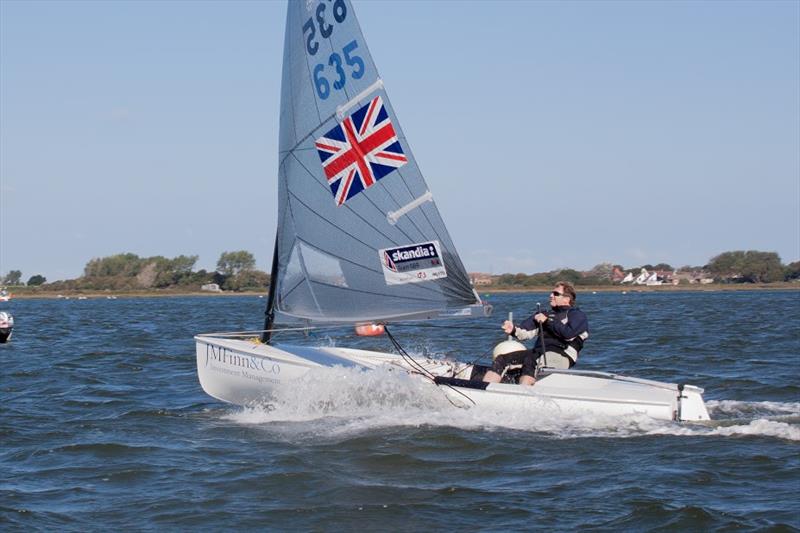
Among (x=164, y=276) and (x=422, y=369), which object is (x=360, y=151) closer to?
(x=422, y=369)

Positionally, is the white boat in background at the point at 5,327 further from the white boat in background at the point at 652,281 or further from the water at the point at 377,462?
the white boat in background at the point at 652,281

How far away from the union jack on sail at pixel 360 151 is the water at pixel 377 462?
213cm

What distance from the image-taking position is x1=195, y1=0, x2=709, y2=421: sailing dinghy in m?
10.5

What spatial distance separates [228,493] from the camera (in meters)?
7.95

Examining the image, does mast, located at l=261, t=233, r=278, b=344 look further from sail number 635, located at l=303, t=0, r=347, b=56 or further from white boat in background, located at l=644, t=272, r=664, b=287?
white boat in background, located at l=644, t=272, r=664, b=287

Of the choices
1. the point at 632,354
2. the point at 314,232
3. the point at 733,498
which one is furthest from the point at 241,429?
the point at 632,354

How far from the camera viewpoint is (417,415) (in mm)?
10680

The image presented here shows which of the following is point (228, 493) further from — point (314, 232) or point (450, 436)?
point (314, 232)

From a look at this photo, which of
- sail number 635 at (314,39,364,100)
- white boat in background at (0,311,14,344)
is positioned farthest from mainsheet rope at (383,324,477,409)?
white boat in background at (0,311,14,344)

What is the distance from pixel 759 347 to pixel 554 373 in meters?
10.5

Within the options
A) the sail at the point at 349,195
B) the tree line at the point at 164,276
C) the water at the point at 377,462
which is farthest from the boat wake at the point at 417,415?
the tree line at the point at 164,276

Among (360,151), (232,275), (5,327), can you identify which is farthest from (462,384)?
(232,275)

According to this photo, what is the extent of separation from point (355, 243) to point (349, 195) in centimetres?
52

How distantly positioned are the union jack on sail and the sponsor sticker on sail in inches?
31.0
